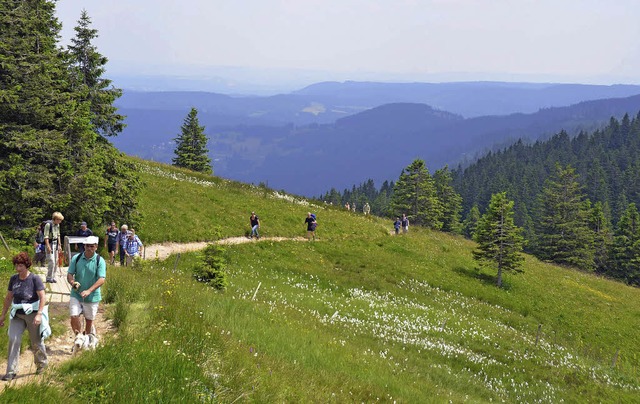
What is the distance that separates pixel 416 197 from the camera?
6588 centimetres

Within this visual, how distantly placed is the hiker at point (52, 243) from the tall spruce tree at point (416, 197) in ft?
183

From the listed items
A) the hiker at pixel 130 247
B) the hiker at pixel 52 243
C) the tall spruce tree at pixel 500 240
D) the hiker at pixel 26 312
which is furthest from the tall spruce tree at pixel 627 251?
the hiker at pixel 26 312

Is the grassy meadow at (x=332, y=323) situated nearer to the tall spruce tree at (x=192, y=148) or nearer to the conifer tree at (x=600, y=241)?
the tall spruce tree at (x=192, y=148)

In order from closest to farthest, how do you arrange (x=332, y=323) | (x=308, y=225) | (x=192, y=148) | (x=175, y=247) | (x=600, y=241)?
(x=332, y=323)
(x=175, y=247)
(x=308, y=225)
(x=192, y=148)
(x=600, y=241)

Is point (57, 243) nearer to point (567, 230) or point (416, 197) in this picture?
point (416, 197)

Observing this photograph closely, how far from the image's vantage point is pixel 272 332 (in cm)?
1159

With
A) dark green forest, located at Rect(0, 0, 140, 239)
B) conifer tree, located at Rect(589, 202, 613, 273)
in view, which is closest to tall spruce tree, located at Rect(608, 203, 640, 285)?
conifer tree, located at Rect(589, 202, 613, 273)

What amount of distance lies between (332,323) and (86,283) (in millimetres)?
10208

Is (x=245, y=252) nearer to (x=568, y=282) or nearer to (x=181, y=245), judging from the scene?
(x=181, y=245)

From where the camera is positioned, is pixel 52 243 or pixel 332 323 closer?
pixel 52 243

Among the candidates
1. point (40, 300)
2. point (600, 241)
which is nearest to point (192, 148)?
point (40, 300)

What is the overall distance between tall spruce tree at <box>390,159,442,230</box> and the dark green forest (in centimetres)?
5134

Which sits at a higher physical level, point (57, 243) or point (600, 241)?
point (57, 243)

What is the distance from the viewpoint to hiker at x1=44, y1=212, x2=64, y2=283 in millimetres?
12953
